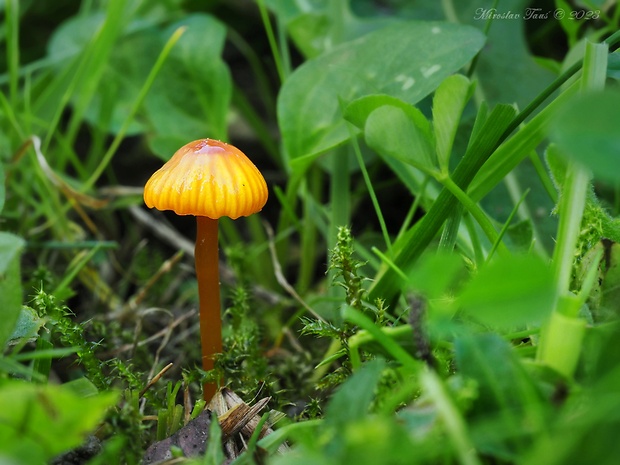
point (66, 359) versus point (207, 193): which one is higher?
point (207, 193)

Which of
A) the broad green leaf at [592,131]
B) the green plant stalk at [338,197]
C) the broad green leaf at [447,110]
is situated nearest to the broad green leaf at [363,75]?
the green plant stalk at [338,197]

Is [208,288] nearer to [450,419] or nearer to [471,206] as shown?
[471,206]

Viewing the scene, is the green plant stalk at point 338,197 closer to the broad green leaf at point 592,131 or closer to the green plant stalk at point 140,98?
the green plant stalk at point 140,98

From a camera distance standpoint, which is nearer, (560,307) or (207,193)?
(560,307)

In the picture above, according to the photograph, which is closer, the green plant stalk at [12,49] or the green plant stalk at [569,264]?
the green plant stalk at [569,264]

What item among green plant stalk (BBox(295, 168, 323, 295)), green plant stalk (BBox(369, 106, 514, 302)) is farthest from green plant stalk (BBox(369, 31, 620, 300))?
green plant stalk (BBox(295, 168, 323, 295))

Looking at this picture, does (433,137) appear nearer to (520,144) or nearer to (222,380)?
(520,144)

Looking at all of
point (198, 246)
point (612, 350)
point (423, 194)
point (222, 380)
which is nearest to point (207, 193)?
point (198, 246)

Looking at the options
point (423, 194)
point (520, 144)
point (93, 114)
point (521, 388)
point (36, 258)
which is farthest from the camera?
point (93, 114)
